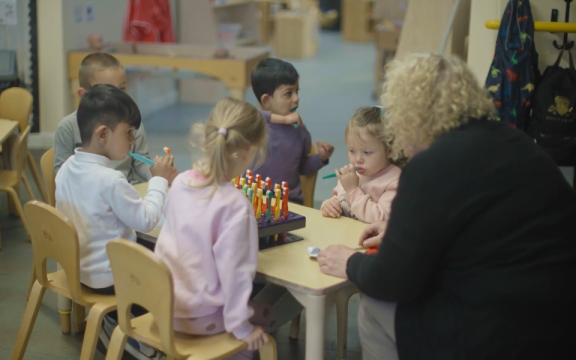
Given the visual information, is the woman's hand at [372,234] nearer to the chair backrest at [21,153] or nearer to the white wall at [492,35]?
the chair backrest at [21,153]

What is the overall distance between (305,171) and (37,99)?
315cm

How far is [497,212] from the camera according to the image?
149 cm

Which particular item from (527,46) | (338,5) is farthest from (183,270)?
(338,5)

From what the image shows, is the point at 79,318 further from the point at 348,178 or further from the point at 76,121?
the point at 348,178

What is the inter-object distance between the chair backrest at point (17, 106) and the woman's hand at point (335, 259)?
242cm

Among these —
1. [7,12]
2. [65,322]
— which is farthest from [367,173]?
[7,12]

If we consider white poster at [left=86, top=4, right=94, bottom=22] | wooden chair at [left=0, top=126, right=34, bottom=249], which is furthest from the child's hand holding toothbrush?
white poster at [left=86, top=4, right=94, bottom=22]

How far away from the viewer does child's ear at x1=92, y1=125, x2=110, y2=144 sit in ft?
6.82

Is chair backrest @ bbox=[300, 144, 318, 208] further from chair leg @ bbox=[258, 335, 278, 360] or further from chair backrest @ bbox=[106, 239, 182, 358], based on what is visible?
chair backrest @ bbox=[106, 239, 182, 358]

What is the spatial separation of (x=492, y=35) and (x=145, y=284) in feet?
9.85

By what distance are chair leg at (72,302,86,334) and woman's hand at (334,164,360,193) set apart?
1115 mm

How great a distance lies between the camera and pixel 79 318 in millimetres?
2584

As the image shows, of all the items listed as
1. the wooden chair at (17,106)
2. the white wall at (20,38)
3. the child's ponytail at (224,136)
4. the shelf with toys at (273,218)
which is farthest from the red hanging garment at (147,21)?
the child's ponytail at (224,136)

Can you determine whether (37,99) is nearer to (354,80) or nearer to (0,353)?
(0,353)
